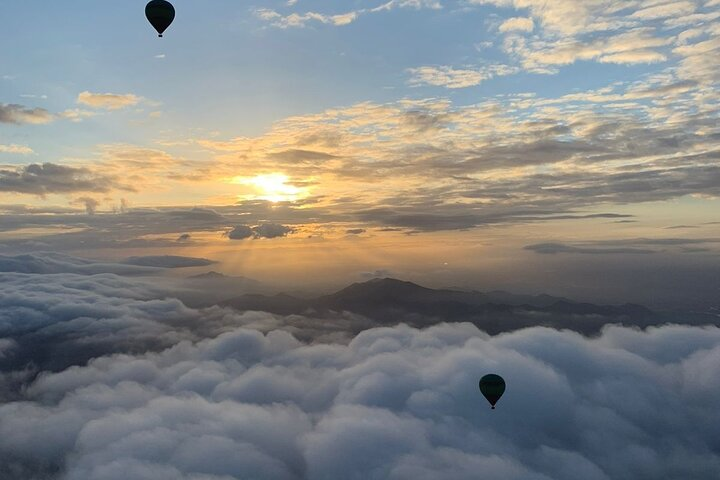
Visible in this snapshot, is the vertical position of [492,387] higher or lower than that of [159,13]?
lower

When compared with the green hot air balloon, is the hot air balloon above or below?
above

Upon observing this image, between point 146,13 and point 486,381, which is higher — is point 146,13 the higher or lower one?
the higher one

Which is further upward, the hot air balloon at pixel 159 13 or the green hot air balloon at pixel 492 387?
the hot air balloon at pixel 159 13

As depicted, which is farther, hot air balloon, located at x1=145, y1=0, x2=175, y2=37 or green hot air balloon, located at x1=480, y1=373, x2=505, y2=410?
green hot air balloon, located at x1=480, y1=373, x2=505, y2=410

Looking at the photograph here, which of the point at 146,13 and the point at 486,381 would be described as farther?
the point at 486,381

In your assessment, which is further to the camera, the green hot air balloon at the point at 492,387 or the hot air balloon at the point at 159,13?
the green hot air balloon at the point at 492,387

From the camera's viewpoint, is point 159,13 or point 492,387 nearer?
point 159,13
